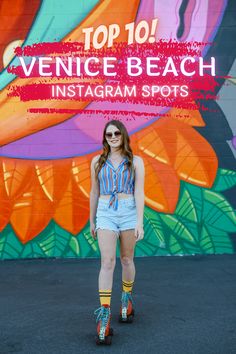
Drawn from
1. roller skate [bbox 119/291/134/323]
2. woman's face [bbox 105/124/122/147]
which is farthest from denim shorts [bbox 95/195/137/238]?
roller skate [bbox 119/291/134/323]

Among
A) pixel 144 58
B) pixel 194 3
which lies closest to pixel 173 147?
pixel 144 58

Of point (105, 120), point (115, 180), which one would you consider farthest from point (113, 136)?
point (105, 120)

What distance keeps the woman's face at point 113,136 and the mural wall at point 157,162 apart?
8.75ft

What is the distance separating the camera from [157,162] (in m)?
6.50

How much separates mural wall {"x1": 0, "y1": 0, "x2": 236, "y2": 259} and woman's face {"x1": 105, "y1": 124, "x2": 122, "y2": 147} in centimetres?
267

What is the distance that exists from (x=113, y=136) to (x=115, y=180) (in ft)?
1.12

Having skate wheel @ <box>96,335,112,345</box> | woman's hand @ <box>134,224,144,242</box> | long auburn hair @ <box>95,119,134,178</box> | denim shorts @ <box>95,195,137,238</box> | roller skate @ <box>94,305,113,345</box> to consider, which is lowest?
skate wheel @ <box>96,335,112,345</box>

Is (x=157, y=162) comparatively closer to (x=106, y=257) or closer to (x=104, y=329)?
(x=106, y=257)

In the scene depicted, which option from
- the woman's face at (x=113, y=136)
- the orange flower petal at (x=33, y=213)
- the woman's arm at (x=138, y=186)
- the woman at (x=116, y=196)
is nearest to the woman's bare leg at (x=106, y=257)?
the woman at (x=116, y=196)

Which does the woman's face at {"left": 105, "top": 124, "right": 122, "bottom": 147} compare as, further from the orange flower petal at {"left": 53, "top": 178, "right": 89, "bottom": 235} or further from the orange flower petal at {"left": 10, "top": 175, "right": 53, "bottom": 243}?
the orange flower petal at {"left": 10, "top": 175, "right": 53, "bottom": 243}

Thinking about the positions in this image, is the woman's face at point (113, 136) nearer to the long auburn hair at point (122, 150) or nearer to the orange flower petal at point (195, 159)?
the long auburn hair at point (122, 150)

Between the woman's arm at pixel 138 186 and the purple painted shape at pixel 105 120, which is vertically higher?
the purple painted shape at pixel 105 120

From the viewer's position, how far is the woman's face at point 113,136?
3.82m

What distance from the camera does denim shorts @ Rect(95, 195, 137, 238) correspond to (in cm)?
376
